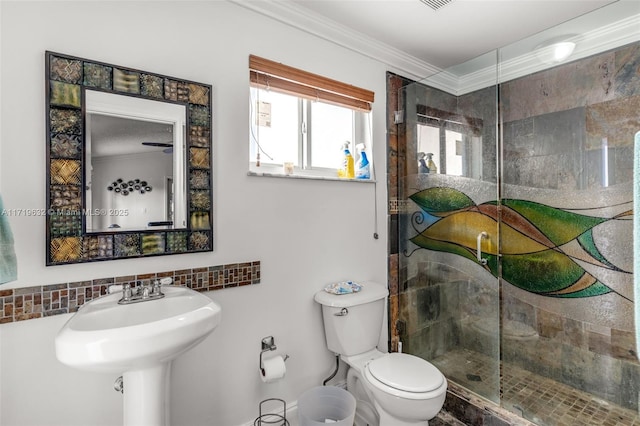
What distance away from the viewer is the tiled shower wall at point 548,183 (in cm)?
169

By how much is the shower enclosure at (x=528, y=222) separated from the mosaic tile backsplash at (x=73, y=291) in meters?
1.32

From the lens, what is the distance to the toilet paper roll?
5.15ft

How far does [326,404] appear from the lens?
178 cm

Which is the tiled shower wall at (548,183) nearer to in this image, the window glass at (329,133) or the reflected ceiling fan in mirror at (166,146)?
the window glass at (329,133)

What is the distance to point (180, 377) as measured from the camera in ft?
4.76

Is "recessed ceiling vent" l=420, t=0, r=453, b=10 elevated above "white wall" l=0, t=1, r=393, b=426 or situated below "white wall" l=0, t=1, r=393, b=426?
above

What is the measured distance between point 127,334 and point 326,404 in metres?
1.28

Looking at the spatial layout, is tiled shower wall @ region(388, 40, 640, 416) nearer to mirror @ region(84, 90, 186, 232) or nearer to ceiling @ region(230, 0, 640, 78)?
ceiling @ region(230, 0, 640, 78)

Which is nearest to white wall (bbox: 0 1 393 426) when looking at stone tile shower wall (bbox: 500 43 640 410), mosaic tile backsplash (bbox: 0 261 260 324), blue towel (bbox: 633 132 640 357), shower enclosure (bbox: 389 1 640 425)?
mosaic tile backsplash (bbox: 0 261 260 324)

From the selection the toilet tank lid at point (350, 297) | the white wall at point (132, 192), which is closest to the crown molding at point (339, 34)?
the white wall at point (132, 192)

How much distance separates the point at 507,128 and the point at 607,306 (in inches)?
46.5

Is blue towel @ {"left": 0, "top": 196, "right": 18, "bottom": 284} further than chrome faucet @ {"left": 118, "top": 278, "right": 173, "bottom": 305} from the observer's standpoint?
No

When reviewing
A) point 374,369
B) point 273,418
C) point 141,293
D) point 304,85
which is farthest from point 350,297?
point 304,85

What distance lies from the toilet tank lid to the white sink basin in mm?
763
